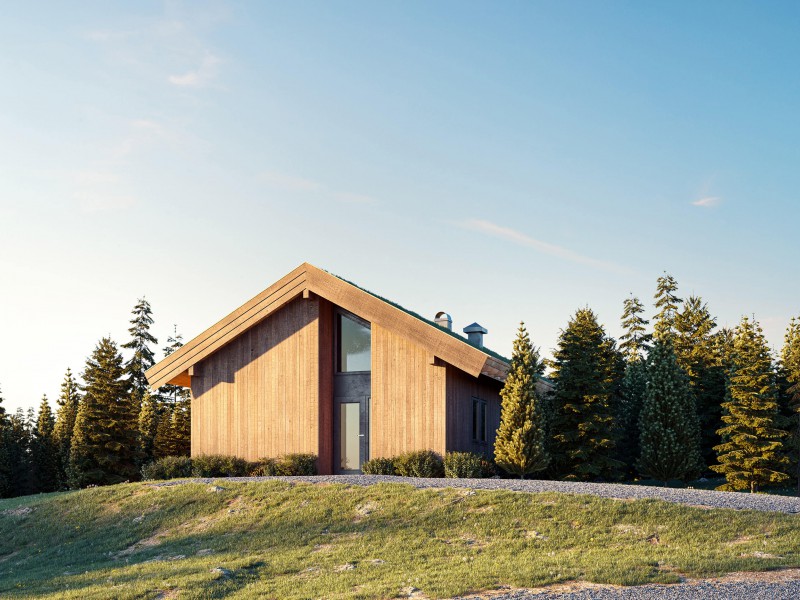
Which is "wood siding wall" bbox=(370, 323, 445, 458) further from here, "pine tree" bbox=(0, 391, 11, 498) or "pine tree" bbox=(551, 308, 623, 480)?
"pine tree" bbox=(0, 391, 11, 498)

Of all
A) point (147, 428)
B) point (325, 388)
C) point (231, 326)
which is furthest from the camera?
point (147, 428)

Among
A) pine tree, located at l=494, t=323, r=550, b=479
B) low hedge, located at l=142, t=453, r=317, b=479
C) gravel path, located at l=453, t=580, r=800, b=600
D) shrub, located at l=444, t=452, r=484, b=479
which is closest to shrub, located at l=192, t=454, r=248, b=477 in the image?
low hedge, located at l=142, t=453, r=317, b=479

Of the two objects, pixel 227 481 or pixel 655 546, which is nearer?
pixel 655 546

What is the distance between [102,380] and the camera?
3978 cm

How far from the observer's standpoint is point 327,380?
2436cm

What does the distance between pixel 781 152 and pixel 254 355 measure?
17308 millimetres

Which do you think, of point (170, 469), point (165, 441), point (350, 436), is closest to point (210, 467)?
point (170, 469)

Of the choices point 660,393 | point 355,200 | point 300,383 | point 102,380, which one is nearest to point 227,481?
point 300,383

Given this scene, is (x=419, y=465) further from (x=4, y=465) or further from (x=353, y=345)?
(x=4, y=465)

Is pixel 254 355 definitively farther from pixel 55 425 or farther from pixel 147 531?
pixel 55 425

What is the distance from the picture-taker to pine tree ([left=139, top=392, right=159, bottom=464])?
40.9 meters

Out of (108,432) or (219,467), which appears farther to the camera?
(108,432)

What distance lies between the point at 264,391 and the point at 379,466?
15.7 feet

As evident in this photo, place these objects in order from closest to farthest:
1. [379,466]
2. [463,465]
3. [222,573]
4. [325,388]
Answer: [222,573], [463,465], [379,466], [325,388]
